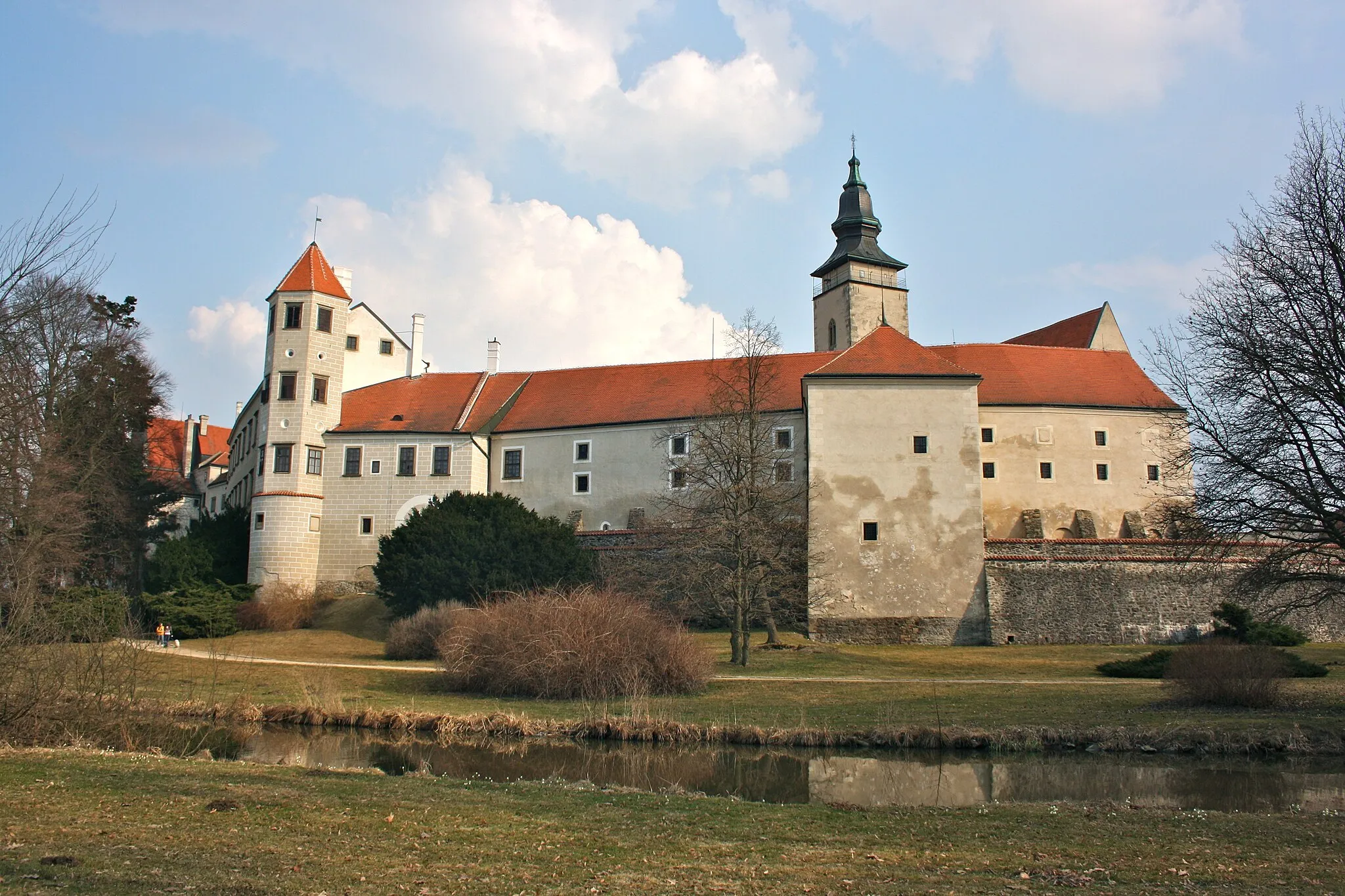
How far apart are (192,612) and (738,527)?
18994 mm

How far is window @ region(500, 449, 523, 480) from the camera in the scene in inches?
1676

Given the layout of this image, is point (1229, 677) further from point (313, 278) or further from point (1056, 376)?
point (313, 278)

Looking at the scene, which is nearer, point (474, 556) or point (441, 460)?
point (474, 556)

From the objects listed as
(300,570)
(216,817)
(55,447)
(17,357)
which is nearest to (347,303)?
(300,570)

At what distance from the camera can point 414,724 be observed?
18.3 m

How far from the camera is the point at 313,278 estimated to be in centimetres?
4231

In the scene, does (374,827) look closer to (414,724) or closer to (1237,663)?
(414,724)

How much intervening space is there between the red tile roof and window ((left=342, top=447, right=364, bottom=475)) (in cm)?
2803

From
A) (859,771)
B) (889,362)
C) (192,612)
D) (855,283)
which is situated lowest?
(859,771)

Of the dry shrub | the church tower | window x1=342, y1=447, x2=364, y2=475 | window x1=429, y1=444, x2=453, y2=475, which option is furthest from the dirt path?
the church tower

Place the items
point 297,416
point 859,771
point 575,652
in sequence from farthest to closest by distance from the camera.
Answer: point 297,416
point 575,652
point 859,771

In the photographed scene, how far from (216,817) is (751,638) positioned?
2532 cm

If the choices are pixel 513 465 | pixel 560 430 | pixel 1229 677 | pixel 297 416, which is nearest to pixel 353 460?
pixel 297 416

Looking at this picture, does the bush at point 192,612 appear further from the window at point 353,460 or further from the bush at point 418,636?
the bush at point 418,636
